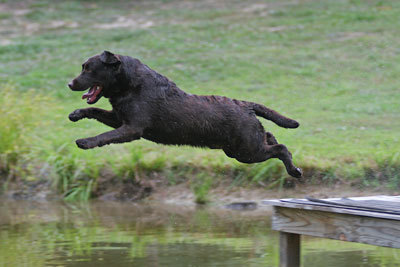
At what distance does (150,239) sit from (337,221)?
2.75 meters

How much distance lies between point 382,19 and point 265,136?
13868 mm

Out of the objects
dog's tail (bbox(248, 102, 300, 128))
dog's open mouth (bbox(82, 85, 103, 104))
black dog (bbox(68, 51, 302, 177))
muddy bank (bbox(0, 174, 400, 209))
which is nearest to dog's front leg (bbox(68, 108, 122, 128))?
black dog (bbox(68, 51, 302, 177))

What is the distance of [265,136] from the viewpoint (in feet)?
21.8

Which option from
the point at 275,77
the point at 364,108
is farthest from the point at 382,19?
the point at 364,108

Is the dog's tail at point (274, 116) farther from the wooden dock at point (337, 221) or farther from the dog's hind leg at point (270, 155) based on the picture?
the wooden dock at point (337, 221)

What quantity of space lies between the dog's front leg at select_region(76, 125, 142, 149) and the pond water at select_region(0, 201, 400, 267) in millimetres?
1661

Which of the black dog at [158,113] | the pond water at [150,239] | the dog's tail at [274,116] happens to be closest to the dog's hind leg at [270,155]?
the black dog at [158,113]

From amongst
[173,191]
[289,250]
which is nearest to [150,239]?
[289,250]

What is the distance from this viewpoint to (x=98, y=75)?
600cm

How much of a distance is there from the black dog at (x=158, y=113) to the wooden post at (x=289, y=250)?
0.77 m

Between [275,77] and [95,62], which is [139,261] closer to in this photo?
[95,62]

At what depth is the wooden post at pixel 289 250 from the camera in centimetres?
653

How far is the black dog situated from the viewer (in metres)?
5.99

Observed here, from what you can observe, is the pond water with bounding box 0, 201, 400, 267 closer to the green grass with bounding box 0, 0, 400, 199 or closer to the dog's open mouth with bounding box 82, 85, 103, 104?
the green grass with bounding box 0, 0, 400, 199
